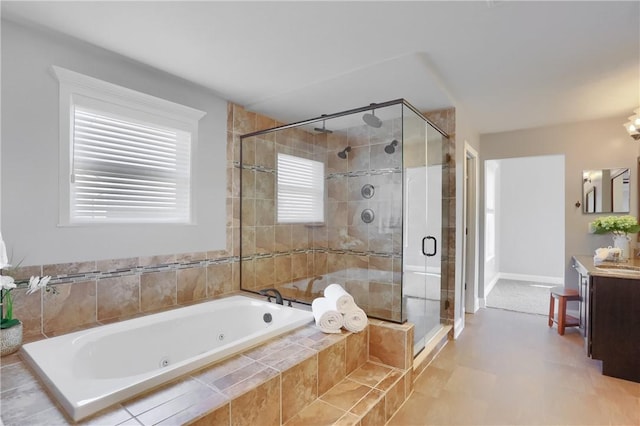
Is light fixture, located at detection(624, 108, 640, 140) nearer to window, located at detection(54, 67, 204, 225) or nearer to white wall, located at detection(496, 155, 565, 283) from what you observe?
white wall, located at detection(496, 155, 565, 283)

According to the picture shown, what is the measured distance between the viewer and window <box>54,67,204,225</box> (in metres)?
2.13

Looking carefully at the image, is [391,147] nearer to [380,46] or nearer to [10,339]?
[380,46]

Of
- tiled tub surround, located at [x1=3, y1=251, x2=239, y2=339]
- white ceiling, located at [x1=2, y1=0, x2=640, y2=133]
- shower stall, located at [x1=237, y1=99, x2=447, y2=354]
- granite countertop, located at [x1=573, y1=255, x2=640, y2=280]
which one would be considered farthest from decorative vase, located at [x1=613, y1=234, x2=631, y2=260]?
tiled tub surround, located at [x1=3, y1=251, x2=239, y2=339]

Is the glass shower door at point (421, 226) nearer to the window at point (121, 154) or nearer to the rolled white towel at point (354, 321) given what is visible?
the rolled white towel at point (354, 321)

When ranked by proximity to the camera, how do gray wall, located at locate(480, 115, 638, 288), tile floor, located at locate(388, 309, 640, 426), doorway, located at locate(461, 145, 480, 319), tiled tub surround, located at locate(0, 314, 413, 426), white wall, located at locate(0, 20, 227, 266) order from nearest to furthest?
1. tiled tub surround, located at locate(0, 314, 413, 426)
2. white wall, located at locate(0, 20, 227, 266)
3. tile floor, located at locate(388, 309, 640, 426)
4. gray wall, located at locate(480, 115, 638, 288)
5. doorway, located at locate(461, 145, 480, 319)

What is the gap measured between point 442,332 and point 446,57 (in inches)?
98.9

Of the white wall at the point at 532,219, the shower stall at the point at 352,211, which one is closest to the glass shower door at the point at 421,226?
the shower stall at the point at 352,211

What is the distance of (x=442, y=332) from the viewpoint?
3.16 m

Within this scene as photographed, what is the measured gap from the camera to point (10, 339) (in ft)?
5.71

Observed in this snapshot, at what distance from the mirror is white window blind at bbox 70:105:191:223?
14.5 feet

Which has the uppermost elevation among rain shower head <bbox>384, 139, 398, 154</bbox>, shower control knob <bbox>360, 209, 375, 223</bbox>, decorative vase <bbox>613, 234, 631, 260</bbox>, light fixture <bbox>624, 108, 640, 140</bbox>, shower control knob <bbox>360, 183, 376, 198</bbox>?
light fixture <bbox>624, 108, 640, 140</bbox>

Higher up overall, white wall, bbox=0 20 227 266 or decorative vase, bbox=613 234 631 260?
white wall, bbox=0 20 227 266

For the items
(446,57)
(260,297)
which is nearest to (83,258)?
(260,297)

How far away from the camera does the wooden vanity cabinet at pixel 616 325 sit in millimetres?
2402
